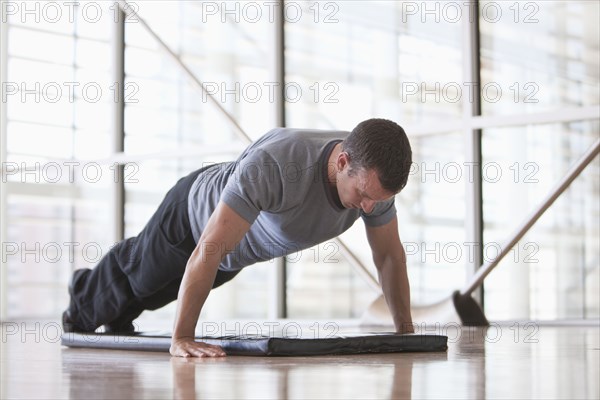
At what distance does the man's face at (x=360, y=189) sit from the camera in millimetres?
2217

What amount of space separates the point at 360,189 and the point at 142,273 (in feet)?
3.03

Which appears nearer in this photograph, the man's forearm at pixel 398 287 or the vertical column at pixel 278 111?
the man's forearm at pixel 398 287

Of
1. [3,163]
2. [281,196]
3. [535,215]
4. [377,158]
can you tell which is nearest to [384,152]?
[377,158]

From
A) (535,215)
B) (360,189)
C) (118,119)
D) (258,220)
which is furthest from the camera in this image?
(118,119)

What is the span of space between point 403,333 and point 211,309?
3126mm

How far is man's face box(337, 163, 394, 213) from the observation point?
7.27 ft

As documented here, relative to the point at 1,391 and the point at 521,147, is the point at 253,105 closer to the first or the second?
the point at 521,147

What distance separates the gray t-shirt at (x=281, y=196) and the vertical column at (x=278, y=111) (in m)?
2.39

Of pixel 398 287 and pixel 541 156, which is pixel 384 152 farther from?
pixel 541 156

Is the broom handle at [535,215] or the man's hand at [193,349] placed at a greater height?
the broom handle at [535,215]

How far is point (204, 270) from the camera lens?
2.30 m

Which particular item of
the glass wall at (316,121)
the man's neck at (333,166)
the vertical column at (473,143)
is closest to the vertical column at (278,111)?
the glass wall at (316,121)

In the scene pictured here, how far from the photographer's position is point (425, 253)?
4.80m

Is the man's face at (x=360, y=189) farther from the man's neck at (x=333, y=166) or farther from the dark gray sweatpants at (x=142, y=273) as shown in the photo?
the dark gray sweatpants at (x=142, y=273)
